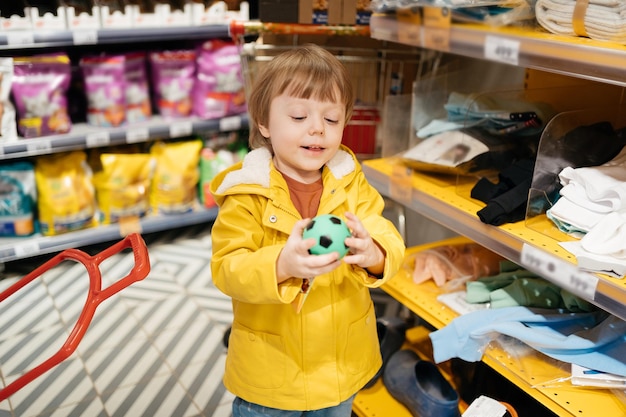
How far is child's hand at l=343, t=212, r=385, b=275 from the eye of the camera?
114 cm

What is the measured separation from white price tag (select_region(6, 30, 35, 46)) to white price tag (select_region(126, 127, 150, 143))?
58cm

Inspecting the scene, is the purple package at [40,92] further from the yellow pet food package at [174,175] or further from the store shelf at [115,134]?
the yellow pet food package at [174,175]

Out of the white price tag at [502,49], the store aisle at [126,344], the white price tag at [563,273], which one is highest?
the white price tag at [502,49]

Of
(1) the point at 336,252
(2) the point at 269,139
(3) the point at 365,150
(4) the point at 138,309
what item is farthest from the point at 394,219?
(1) the point at 336,252

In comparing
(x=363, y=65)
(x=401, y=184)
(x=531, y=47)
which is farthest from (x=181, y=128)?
(x=531, y=47)

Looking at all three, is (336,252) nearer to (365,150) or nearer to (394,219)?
(365,150)

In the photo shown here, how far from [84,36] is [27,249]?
3.21 ft

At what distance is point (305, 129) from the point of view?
124 centimetres

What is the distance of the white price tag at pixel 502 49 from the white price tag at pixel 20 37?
192 centimetres

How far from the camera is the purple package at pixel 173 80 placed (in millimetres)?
2988

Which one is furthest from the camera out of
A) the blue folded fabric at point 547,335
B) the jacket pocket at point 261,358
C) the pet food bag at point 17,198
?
the pet food bag at point 17,198

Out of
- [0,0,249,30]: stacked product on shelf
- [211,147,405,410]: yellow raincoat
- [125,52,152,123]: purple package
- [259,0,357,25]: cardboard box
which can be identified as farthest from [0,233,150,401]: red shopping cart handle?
[125,52,152,123]: purple package

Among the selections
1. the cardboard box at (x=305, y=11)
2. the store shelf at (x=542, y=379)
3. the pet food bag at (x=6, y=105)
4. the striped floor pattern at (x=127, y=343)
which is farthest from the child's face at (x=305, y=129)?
the pet food bag at (x=6, y=105)

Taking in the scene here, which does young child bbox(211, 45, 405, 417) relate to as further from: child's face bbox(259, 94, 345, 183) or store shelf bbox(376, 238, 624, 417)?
store shelf bbox(376, 238, 624, 417)
